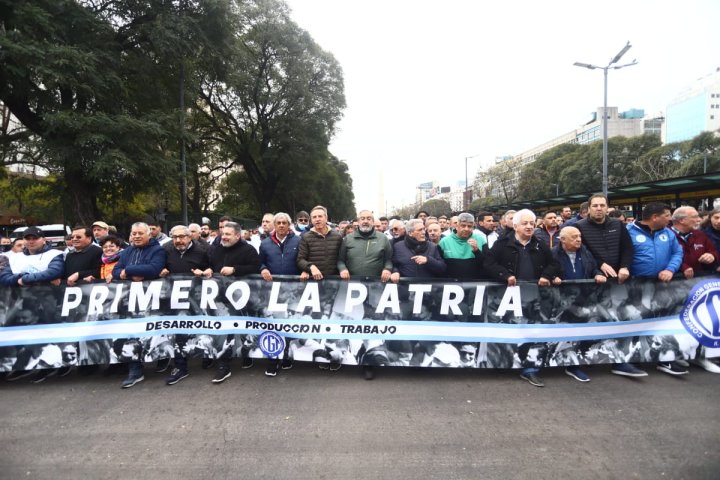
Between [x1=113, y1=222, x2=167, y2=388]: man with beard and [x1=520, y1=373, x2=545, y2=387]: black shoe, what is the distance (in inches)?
173

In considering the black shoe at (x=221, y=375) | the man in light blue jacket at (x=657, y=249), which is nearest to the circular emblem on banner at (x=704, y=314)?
the man in light blue jacket at (x=657, y=249)

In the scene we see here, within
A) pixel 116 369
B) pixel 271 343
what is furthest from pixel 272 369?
pixel 116 369

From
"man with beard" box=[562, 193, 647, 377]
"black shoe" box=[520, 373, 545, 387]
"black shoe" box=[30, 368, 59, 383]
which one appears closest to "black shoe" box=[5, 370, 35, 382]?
"black shoe" box=[30, 368, 59, 383]

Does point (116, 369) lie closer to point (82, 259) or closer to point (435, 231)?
point (82, 259)

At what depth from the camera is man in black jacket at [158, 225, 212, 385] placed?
4633 mm

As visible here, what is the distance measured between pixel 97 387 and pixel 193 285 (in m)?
1.50

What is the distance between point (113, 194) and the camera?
51.8ft

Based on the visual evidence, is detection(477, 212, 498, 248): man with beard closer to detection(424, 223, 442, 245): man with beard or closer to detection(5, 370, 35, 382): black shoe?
detection(424, 223, 442, 245): man with beard

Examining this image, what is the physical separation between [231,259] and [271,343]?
1.13 meters

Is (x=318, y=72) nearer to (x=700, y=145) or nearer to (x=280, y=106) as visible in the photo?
(x=280, y=106)

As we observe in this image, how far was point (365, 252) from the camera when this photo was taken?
192 inches

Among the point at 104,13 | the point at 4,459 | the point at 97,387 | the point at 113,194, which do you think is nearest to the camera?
the point at 4,459

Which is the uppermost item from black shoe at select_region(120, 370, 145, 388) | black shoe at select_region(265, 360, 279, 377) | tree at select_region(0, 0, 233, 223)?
tree at select_region(0, 0, 233, 223)

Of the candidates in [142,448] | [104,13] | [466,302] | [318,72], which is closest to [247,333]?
[142,448]
